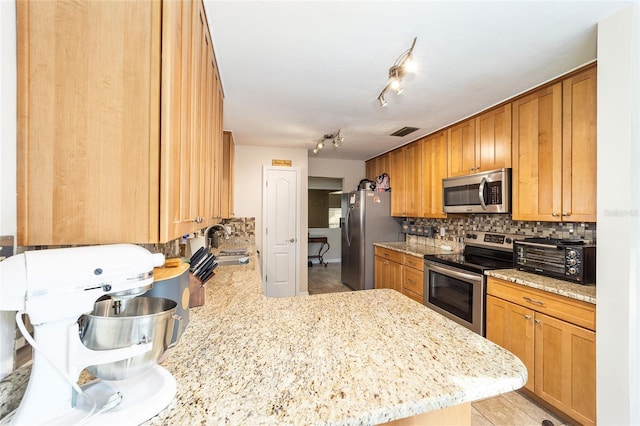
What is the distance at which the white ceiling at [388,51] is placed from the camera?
4.46 feet

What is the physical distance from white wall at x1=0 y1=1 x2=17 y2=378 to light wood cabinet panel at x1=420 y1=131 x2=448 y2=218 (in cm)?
341

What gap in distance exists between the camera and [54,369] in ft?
1.92

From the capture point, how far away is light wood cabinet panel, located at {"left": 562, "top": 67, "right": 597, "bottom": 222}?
1812 millimetres

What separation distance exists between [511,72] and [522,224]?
142cm

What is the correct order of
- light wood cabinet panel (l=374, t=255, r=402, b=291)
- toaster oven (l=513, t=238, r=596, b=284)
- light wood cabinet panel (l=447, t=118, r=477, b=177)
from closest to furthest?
toaster oven (l=513, t=238, r=596, b=284), light wood cabinet panel (l=447, t=118, r=477, b=177), light wood cabinet panel (l=374, t=255, r=402, b=291)

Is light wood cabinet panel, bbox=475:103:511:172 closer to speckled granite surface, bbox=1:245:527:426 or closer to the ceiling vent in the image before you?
the ceiling vent

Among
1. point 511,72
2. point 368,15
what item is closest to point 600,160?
point 511,72

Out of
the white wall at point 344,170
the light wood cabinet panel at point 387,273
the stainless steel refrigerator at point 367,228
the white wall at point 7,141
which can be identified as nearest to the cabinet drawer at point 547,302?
the light wood cabinet panel at point 387,273

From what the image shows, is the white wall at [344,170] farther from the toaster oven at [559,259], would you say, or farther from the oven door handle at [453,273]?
the toaster oven at [559,259]

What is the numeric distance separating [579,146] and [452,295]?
1573 mm

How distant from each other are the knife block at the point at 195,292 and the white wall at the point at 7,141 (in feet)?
2.27

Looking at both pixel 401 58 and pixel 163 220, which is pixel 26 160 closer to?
pixel 163 220

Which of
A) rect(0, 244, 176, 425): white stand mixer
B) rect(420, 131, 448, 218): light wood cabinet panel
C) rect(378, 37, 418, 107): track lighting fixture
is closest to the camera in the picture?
rect(0, 244, 176, 425): white stand mixer

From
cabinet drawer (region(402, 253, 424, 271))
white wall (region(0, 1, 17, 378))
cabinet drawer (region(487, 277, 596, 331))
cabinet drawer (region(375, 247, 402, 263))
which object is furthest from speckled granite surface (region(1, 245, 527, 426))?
cabinet drawer (region(375, 247, 402, 263))
